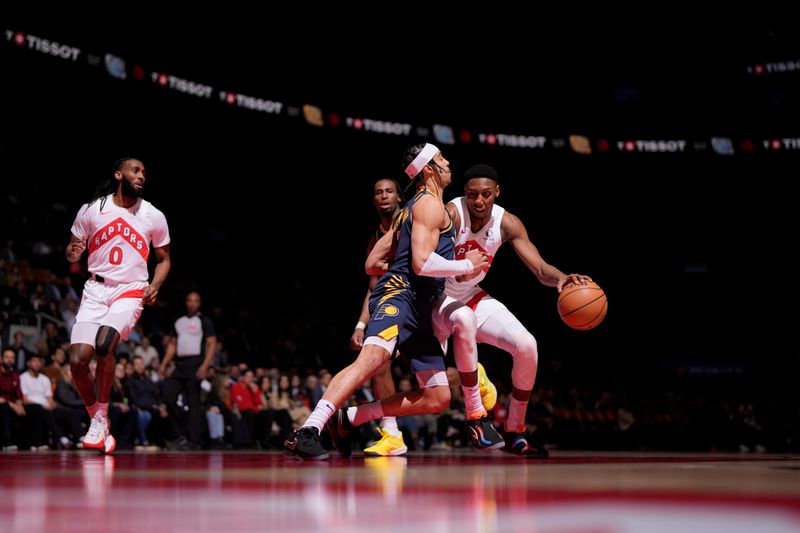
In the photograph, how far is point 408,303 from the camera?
521 cm

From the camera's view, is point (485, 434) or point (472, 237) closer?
point (485, 434)

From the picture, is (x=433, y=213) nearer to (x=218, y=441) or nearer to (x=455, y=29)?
(x=218, y=441)

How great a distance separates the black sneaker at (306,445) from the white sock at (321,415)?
1.2 inches

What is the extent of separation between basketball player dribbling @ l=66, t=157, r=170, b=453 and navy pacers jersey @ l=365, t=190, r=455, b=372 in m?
1.84

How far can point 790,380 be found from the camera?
20625mm

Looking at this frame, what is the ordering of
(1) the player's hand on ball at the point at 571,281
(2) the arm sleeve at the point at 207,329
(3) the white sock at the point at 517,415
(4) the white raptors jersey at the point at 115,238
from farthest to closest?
(2) the arm sleeve at the point at 207,329
(4) the white raptors jersey at the point at 115,238
(3) the white sock at the point at 517,415
(1) the player's hand on ball at the point at 571,281

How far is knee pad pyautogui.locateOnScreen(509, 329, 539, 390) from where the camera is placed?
5.81 metres

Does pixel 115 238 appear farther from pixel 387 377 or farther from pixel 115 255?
pixel 387 377

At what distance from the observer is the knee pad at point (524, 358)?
19.1ft

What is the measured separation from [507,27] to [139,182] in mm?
18948

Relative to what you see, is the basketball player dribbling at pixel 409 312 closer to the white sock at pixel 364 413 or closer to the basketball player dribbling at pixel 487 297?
the white sock at pixel 364 413

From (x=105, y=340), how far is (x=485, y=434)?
247 cm

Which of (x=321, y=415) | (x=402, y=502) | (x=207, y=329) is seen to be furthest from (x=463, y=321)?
(x=207, y=329)

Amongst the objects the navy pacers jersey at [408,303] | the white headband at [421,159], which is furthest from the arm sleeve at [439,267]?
the white headband at [421,159]
